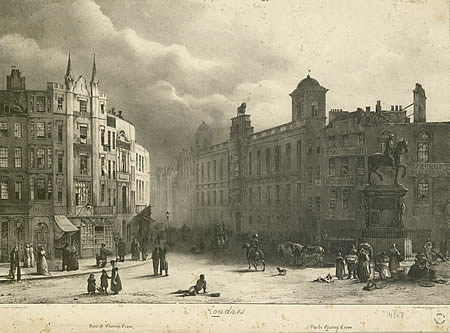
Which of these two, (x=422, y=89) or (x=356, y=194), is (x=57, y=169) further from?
(x=422, y=89)

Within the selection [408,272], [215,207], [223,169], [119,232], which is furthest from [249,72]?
[408,272]

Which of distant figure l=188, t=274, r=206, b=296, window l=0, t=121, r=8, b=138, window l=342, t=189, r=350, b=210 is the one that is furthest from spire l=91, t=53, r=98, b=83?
window l=342, t=189, r=350, b=210

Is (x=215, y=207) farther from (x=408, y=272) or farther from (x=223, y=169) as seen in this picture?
(x=408, y=272)

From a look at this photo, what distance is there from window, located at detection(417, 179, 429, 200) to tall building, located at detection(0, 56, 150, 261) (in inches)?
135

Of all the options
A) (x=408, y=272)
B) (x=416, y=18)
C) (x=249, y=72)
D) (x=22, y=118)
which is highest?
(x=416, y=18)

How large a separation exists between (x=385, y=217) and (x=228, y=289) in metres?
2.23

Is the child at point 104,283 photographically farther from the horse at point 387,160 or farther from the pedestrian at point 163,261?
the horse at point 387,160

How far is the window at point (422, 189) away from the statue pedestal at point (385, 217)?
162 millimetres

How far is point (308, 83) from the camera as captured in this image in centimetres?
690

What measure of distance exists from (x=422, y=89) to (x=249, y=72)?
7.07 feet

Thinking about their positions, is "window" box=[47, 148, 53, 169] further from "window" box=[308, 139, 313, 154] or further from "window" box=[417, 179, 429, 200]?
"window" box=[417, 179, 429, 200]

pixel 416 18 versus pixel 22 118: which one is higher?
pixel 416 18

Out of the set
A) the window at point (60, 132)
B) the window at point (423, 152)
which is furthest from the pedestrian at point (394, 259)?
the window at point (60, 132)

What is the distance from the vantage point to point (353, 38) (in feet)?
22.7
